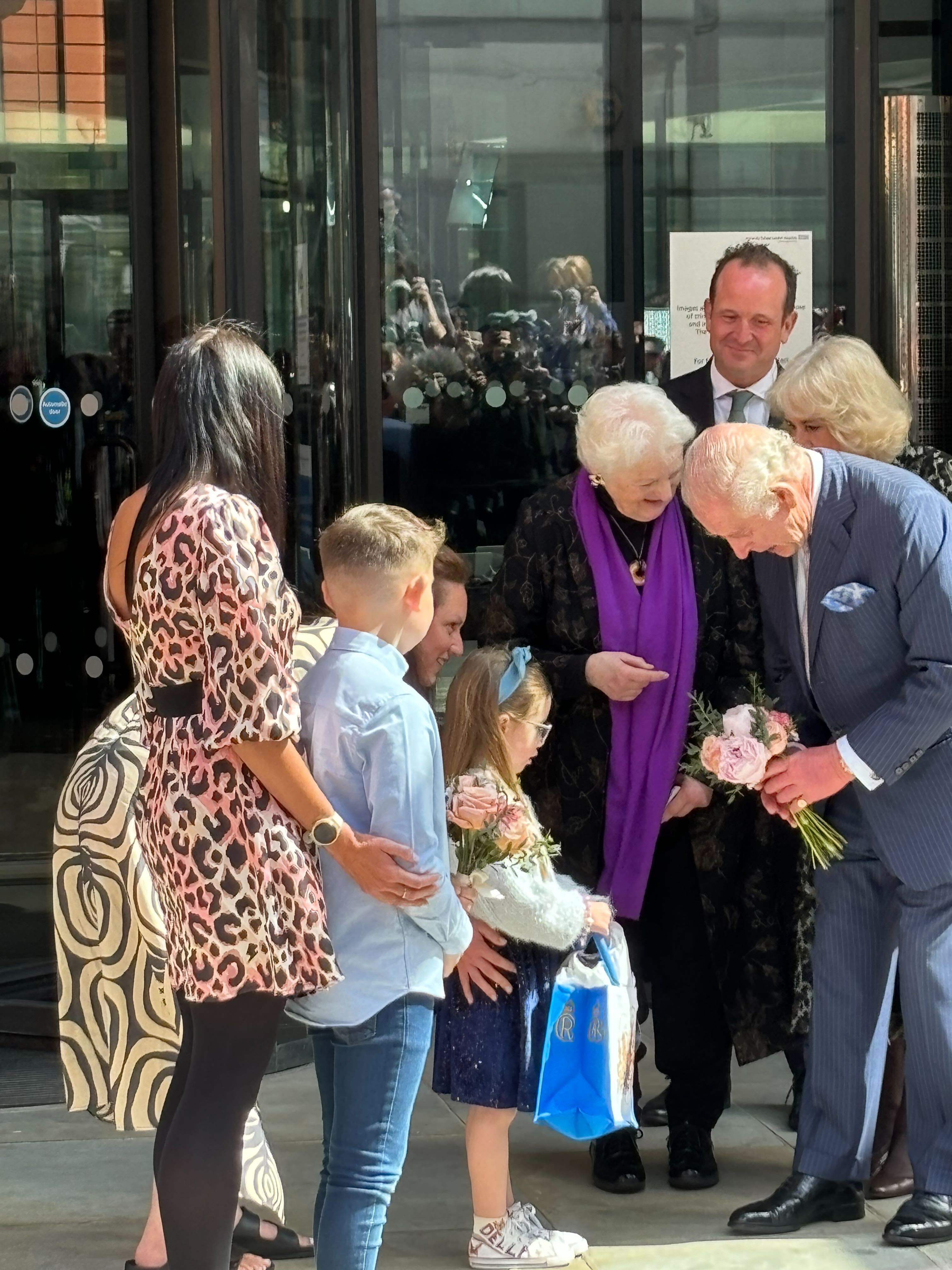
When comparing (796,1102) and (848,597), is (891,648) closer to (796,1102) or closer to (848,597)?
(848,597)

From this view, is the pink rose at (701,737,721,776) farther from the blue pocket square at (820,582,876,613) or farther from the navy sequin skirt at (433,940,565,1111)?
the navy sequin skirt at (433,940,565,1111)

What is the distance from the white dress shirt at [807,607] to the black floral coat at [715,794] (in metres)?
0.24

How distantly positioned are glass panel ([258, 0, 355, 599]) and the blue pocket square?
1.85 meters

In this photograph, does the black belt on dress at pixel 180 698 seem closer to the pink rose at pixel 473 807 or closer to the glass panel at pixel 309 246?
the pink rose at pixel 473 807

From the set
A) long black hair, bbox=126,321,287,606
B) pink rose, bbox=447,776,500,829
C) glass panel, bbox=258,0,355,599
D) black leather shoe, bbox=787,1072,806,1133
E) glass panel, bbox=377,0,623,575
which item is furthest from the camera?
glass panel, bbox=377,0,623,575

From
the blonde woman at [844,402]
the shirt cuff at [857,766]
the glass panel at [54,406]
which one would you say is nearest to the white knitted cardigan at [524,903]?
the shirt cuff at [857,766]

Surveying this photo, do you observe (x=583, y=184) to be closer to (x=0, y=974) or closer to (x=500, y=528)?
(x=500, y=528)

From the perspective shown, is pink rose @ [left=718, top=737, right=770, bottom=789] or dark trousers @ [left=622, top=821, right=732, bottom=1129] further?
dark trousers @ [left=622, top=821, right=732, bottom=1129]

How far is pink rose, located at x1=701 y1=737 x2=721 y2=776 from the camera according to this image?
3.70 meters

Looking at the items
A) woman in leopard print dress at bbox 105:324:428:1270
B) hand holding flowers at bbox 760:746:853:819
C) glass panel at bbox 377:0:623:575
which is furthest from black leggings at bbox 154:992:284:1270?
glass panel at bbox 377:0:623:575

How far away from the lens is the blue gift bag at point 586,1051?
3.69 meters

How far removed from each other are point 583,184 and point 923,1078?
2.97 m

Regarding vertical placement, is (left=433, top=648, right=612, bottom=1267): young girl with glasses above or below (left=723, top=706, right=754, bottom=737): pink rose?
below

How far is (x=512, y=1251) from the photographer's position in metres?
3.69
